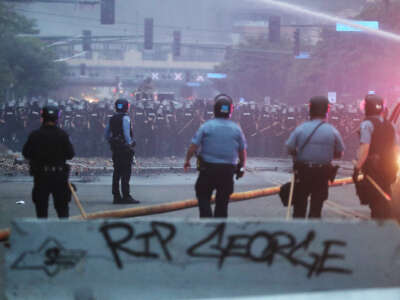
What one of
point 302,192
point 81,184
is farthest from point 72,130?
point 302,192

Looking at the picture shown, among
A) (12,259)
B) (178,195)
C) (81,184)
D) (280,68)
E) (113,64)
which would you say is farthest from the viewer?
(113,64)

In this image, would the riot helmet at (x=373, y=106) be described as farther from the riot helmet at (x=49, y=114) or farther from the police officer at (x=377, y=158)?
the riot helmet at (x=49, y=114)

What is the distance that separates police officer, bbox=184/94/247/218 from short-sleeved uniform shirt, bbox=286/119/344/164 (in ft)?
2.00

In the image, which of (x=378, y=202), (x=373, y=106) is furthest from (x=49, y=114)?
(x=378, y=202)

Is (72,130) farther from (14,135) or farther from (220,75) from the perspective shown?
(220,75)

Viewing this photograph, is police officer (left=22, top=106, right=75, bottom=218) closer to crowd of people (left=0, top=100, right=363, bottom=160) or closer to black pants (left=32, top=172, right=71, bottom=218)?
black pants (left=32, top=172, right=71, bottom=218)

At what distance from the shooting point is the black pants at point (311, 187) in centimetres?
711

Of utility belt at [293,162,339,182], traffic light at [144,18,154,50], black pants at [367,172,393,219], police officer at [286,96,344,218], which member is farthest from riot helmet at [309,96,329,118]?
traffic light at [144,18,154,50]

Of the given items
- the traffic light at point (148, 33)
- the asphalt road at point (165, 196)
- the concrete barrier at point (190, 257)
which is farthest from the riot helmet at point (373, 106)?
the traffic light at point (148, 33)

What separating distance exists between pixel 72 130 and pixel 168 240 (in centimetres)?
1925

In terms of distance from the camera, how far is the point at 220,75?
320 ft

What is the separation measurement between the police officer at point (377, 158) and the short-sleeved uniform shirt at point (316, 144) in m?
0.50

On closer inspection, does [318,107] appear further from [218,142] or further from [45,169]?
Result: [45,169]

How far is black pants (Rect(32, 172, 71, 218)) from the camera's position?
7.34m
